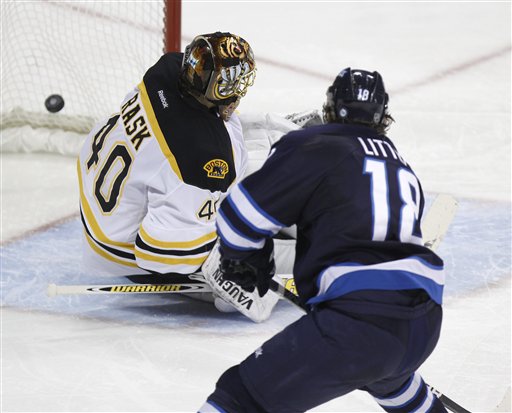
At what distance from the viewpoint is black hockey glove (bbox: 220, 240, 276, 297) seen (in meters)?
2.03

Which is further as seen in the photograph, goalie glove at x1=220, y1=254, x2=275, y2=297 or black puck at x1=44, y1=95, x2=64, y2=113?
black puck at x1=44, y1=95, x2=64, y2=113

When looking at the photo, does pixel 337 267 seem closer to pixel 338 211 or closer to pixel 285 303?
pixel 338 211

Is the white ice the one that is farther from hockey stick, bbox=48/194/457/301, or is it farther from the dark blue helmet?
the dark blue helmet

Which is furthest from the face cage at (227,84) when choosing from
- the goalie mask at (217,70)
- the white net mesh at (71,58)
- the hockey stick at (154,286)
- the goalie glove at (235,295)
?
the white net mesh at (71,58)

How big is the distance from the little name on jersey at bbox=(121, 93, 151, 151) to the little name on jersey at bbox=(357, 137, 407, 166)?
1078 millimetres

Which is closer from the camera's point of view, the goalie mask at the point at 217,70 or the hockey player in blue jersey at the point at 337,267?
the hockey player in blue jersey at the point at 337,267

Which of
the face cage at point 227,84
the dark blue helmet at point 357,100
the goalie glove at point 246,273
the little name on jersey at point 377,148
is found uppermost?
the dark blue helmet at point 357,100

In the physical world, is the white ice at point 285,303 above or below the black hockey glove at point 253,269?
below

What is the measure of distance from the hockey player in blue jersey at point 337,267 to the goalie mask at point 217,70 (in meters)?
0.94

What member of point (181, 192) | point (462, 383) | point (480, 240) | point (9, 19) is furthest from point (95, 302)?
point (9, 19)

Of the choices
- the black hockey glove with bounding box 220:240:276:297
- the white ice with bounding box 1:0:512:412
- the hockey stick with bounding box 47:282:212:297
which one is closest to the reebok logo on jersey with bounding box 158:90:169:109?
the hockey stick with bounding box 47:282:212:297

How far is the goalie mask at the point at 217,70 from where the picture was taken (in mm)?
2861

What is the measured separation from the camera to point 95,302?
10.4 ft

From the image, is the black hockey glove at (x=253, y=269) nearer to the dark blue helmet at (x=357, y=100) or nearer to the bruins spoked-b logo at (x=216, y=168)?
the dark blue helmet at (x=357, y=100)
